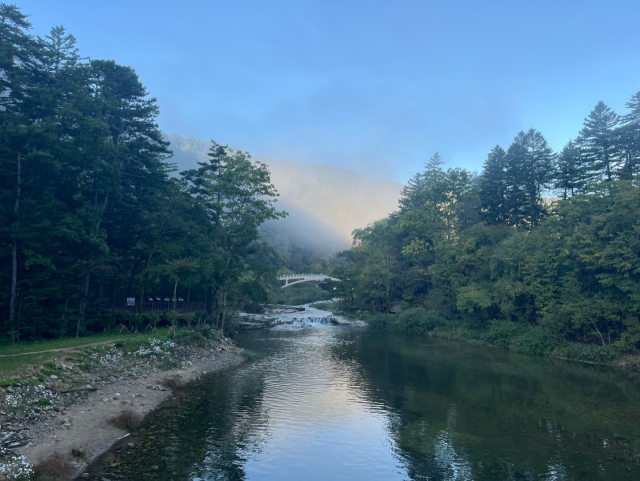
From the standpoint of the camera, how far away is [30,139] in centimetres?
2330

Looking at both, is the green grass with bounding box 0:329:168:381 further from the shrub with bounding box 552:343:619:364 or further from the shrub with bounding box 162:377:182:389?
the shrub with bounding box 552:343:619:364

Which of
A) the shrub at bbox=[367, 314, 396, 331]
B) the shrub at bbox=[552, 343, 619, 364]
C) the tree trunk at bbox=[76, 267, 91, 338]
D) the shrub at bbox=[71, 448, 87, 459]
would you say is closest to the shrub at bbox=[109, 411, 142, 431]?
the shrub at bbox=[71, 448, 87, 459]

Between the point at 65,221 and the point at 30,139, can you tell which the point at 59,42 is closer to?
the point at 30,139

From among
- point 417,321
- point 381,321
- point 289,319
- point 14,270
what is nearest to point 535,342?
point 417,321

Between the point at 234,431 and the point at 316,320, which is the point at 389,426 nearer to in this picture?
the point at 234,431

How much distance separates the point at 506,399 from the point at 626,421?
5.35 m

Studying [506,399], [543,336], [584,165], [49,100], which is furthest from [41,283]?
[584,165]

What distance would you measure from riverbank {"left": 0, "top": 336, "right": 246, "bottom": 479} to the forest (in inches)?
1242

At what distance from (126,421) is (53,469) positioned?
4.67 m

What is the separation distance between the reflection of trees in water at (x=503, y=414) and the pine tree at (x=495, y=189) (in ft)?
76.1

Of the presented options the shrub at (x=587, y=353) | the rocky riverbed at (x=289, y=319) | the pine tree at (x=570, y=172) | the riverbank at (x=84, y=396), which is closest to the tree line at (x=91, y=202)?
the riverbank at (x=84, y=396)

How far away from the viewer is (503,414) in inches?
776

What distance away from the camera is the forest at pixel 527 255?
3441 centimetres

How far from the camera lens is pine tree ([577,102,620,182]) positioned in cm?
4328
